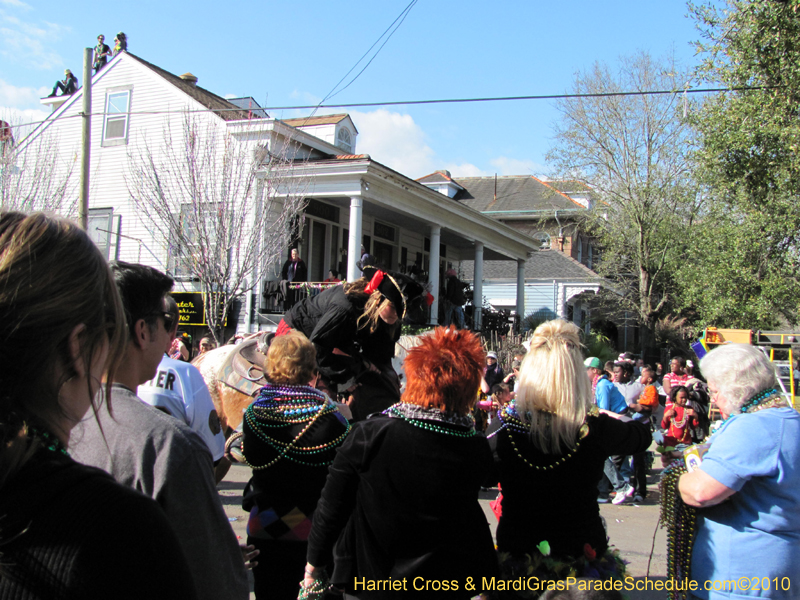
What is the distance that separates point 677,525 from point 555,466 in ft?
2.02

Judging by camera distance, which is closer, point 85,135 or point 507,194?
point 85,135

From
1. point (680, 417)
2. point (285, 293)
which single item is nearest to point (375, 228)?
point (285, 293)

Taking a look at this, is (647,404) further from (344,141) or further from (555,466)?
(344,141)

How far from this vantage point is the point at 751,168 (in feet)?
50.5

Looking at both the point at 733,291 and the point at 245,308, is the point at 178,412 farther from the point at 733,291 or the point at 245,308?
the point at 733,291

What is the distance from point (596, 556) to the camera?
2914mm

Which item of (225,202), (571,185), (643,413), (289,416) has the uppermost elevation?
(571,185)

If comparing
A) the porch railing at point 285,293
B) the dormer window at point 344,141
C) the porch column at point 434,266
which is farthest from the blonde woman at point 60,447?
the dormer window at point 344,141

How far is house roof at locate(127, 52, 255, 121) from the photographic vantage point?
17.0m

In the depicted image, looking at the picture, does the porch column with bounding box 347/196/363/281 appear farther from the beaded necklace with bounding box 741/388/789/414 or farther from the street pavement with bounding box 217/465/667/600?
the beaded necklace with bounding box 741/388/789/414

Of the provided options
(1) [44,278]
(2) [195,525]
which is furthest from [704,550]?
(1) [44,278]

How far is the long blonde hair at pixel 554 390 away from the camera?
2961 mm

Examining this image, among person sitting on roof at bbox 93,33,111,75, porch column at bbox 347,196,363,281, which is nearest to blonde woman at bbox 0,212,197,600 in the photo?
porch column at bbox 347,196,363,281

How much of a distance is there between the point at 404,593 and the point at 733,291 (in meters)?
18.2
